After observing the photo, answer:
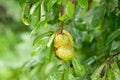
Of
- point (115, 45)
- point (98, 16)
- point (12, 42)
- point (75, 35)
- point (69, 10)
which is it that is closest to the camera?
point (69, 10)

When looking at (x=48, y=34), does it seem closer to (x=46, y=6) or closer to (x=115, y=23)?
(x=46, y=6)

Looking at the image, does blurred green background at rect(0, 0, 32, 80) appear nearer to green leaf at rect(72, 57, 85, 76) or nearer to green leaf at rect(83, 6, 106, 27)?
green leaf at rect(83, 6, 106, 27)

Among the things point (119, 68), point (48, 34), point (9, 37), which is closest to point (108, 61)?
point (119, 68)

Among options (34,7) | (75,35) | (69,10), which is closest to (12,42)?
(75,35)

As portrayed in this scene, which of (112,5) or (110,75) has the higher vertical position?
(112,5)

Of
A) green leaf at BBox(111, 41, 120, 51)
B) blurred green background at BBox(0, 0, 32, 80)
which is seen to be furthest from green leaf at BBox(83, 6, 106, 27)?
blurred green background at BBox(0, 0, 32, 80)

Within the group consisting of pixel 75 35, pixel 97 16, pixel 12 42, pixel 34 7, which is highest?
pixel 34 7

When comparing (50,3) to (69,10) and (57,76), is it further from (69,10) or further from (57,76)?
(57,76)

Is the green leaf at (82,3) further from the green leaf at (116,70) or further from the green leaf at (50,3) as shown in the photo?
the green leaf at (116,70)
